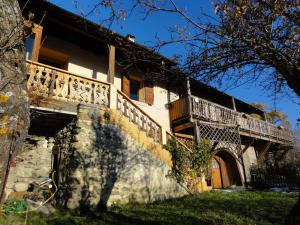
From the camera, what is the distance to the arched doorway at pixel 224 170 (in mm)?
13781

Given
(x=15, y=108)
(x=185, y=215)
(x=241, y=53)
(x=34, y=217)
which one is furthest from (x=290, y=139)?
(x=15, y=108)

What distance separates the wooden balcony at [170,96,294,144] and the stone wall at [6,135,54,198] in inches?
240

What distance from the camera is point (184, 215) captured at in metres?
5.75

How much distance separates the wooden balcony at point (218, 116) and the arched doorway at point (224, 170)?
1752mm

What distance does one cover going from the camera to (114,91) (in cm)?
773

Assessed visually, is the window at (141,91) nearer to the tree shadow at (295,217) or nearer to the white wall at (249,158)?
the white wall at (249,158)

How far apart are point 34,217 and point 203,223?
3476 mm

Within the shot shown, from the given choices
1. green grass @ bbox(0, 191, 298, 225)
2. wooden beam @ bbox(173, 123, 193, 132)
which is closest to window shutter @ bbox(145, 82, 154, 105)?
wooden beam @ bbox(173, 123, 193, 132)

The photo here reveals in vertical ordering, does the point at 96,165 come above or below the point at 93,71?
below

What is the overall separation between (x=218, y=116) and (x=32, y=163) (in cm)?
899

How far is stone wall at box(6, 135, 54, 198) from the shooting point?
6.75 m

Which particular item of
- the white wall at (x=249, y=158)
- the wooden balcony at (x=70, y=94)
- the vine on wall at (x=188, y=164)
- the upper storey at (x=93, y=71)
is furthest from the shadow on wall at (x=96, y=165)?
the white wall at (x=249, y=158)

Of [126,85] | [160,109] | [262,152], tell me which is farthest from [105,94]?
[262,152]

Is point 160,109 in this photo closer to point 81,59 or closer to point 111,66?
point 111,66
